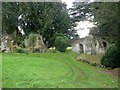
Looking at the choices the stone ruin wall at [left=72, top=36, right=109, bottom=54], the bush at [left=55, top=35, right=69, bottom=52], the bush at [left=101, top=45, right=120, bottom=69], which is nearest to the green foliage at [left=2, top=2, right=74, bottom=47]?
the bush at [left=55, top=35, right=69, bottom=52]

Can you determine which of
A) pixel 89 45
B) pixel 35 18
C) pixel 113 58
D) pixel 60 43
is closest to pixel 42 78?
pixel 113 58

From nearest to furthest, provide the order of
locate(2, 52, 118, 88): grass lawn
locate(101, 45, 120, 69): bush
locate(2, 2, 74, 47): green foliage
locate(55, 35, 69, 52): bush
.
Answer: locate(2, 52, 118, 88): grass lawn
locate(101, 45, 120, 69): bush
locate(2, 2, 74, 47): green foliage
locate(55, 35, 69, 52): bush

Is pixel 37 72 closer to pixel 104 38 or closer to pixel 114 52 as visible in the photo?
pixel 114 52

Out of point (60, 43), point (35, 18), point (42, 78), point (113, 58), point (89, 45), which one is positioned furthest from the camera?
point (89, 45)

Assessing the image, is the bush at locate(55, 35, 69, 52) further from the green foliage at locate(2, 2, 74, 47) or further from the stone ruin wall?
the stone ruin wall

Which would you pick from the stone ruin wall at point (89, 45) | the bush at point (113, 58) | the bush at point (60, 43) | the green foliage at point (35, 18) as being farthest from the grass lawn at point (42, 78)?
the stone ruin wall at point (89, 45)

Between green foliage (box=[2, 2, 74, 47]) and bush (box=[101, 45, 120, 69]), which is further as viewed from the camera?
green foliage (box=[2, 2, 74, 47])

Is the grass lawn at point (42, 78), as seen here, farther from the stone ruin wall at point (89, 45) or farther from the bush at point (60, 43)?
the stone ruin wall at point (89, 45)

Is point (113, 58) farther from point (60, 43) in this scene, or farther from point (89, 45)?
point (89, 45)

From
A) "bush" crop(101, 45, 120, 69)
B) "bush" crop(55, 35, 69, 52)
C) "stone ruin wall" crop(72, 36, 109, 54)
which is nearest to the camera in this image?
"bush" crop(101, 45, 120, 69)

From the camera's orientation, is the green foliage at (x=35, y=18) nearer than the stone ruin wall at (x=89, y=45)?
Yes

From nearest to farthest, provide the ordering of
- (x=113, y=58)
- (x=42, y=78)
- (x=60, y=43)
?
(x=42, y=78) < (x=113, y=58) < (x=60, y=43)

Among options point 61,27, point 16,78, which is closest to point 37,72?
point 16,78

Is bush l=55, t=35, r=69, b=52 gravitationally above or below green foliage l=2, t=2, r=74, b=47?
below
